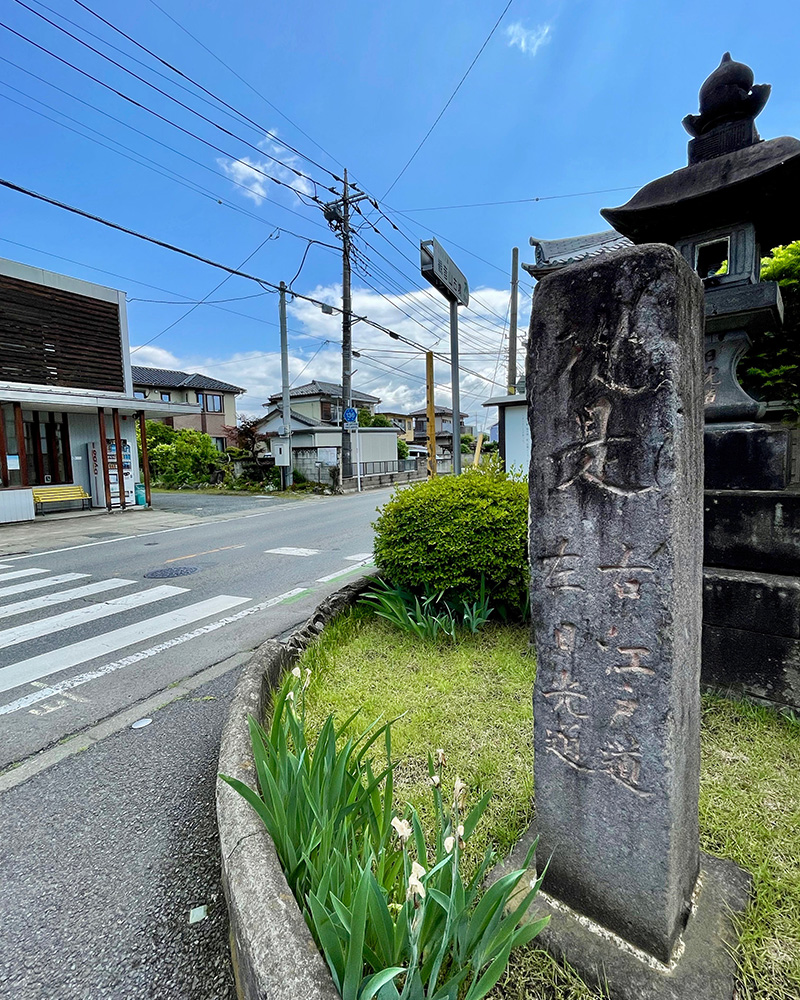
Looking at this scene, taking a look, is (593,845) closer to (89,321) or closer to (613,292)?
(613,292)

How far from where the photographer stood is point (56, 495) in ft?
47.3

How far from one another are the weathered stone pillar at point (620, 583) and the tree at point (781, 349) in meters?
3.13

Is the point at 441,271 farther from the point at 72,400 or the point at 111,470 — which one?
the point at 111,470

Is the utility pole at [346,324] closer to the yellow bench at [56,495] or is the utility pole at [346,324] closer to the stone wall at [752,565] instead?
the yellow bench at [56,495]

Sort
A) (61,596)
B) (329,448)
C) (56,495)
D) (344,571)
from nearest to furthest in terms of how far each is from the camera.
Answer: (61,596) → (344,571) → (56,495) → (329,448)

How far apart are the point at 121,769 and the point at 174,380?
114 feet

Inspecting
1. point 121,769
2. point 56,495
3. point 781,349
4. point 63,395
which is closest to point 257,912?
point 121,769

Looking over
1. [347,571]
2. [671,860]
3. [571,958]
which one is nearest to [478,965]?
[571,958]

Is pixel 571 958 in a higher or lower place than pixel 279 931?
lower

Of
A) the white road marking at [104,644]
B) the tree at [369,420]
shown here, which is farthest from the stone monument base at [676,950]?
the tree at [369,420]

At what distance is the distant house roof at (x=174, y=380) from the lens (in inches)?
1282

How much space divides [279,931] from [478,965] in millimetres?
546

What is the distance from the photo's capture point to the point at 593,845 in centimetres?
171

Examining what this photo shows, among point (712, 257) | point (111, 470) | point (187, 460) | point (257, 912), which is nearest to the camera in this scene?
point (257, 912)
